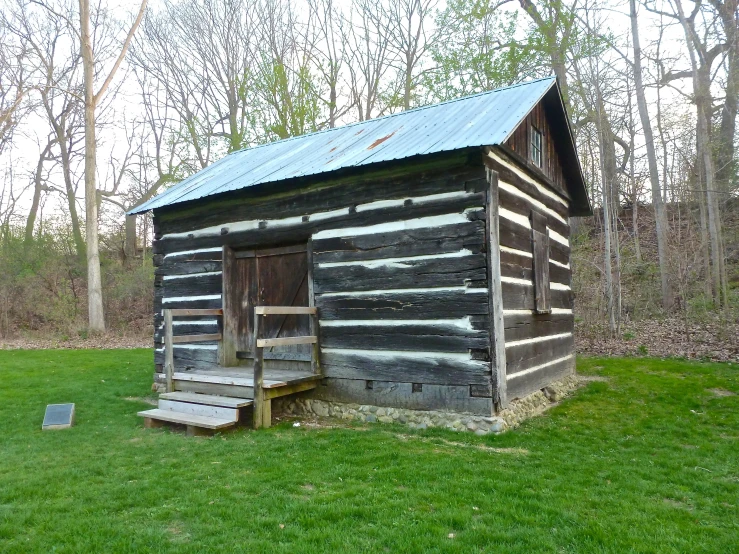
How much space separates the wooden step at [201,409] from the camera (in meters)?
7.07

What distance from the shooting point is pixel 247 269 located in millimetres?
9320

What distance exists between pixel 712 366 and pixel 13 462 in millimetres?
12349

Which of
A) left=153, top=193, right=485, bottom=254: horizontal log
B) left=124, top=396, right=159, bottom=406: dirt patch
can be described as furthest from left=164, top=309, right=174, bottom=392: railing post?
left=153, top=193, right=485, bottom=254: horizontal log

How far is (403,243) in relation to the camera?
24.5 ft

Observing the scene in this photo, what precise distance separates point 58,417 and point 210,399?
2.24 m

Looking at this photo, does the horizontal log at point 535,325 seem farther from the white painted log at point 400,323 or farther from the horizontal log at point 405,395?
the horizontal log at point 405,395

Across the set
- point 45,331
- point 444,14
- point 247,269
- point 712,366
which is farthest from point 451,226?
point 45,331

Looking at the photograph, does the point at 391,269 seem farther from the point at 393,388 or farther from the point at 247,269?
the point at 247,269

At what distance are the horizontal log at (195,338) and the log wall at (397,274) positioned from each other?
1712mm

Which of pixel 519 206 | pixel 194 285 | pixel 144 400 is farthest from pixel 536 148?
pixel 144 400

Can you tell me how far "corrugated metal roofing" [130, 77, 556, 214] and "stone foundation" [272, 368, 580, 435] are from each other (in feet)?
11.0

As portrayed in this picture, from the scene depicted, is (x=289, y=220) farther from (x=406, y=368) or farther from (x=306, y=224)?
(x=406, y=368)

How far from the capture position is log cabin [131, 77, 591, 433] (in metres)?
7.03

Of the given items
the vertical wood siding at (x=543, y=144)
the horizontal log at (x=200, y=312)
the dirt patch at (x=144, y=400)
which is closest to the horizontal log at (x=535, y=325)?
the vertical wood siding at (x=543, y=144)
